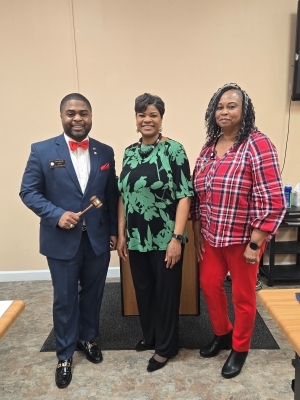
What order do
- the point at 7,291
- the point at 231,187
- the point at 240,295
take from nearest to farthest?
1. the point at 231,187
2. the point at 240,295
3. the point at 7,291

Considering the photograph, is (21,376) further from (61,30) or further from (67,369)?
(61,30)

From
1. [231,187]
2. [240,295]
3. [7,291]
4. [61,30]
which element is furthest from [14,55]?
[240,295]

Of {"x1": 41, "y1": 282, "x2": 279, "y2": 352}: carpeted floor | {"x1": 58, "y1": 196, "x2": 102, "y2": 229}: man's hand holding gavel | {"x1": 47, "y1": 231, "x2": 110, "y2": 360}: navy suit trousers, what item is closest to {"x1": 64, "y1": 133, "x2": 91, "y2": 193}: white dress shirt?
{"x1": 58, "y1": 196, "x2": 102, "y2": 229}: man's hand holding gavel

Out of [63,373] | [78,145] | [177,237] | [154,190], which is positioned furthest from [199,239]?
[63,373]

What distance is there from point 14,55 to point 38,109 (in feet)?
1.69

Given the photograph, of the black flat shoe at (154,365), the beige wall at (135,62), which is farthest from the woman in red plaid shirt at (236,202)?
the beige wall at (135,62)

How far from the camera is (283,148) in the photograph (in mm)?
3234

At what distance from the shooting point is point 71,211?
5.82 feet

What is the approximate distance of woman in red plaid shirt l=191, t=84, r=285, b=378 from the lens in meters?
1.60

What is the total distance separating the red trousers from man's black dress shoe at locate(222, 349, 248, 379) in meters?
0.04

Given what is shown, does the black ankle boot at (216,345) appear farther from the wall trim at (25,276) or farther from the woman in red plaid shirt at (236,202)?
the wall trim at (25,276)

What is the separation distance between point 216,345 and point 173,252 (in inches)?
29.3

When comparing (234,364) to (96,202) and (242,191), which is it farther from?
(96,202)

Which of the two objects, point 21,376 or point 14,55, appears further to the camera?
point 14,55
